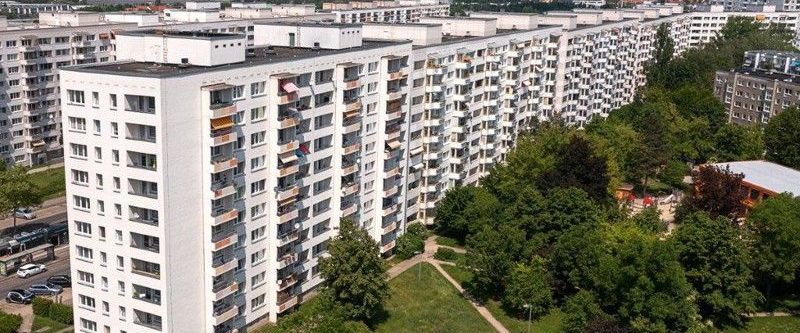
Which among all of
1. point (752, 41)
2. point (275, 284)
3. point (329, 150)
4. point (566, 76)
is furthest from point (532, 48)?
point (752, 41)

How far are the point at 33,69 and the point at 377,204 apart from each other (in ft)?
217

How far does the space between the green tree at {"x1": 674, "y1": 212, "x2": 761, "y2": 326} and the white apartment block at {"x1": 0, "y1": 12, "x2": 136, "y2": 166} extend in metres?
95.1

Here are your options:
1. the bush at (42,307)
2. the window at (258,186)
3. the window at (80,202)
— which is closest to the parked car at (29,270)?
the bush at (42,307)

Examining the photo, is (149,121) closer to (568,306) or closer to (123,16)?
(568,306)

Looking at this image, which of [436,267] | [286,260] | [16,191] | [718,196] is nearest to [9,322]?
[286,260]

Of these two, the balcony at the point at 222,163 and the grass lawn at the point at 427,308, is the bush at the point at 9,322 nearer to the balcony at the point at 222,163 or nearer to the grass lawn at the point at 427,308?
the balcony at the point at 222,163

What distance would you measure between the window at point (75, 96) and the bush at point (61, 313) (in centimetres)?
2091

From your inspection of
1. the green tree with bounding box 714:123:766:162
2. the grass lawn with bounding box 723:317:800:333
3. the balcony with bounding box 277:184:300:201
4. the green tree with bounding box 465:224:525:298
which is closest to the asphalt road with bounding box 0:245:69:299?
the balcony with bounding box 277:184:300:201

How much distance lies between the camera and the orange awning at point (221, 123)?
56709 millimetres

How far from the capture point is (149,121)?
5322 centimetres

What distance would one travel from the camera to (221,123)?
5728cm

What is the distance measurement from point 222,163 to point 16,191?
4174 cm

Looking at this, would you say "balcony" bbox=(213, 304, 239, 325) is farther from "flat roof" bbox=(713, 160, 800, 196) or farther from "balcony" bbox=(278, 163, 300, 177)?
"flat roof" bbox=(713, 160, 800, 196)

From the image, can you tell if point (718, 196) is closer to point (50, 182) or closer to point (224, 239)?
point (224, 239)
